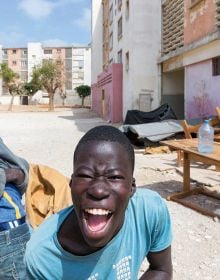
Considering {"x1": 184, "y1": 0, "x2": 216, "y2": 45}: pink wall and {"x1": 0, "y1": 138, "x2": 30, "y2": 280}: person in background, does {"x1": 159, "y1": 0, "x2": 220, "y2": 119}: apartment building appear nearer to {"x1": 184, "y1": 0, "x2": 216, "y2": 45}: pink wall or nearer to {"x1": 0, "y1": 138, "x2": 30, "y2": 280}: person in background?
{"x1": 184, "y1": 0, "x2": 216, "y2": 45}: pink wall

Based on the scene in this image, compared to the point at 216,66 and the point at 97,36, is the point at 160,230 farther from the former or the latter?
the point at 97,36

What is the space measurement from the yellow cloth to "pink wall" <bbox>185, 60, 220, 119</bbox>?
26.0 ft

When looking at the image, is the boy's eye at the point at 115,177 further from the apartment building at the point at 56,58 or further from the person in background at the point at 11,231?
the apartment building at the point at 56,58

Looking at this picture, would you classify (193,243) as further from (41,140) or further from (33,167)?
(41,140)

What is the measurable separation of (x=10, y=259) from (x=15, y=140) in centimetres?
1043

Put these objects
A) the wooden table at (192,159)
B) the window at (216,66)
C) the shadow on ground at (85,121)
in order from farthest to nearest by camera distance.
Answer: the shadow on ground at (85,121) → the window at (216,66) → the wooden table at (192,159)

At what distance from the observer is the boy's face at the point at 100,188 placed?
3.56 ft

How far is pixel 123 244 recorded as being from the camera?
4.07 feet

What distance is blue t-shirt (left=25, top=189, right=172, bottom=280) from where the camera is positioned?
1.17 metres

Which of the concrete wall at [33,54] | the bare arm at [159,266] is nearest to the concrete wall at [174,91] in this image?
the bare arm at [159,266]

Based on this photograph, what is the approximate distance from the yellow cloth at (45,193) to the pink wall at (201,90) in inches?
312

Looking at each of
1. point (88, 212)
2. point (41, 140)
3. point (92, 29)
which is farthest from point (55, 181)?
point (92, 29)

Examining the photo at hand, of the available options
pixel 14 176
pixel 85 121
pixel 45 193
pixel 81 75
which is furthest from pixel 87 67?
pixel 14 176

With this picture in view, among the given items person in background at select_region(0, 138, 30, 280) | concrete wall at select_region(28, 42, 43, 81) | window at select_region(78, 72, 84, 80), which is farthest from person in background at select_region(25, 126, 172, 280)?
concrete wall at select_region(28, 42, 43, 81)
